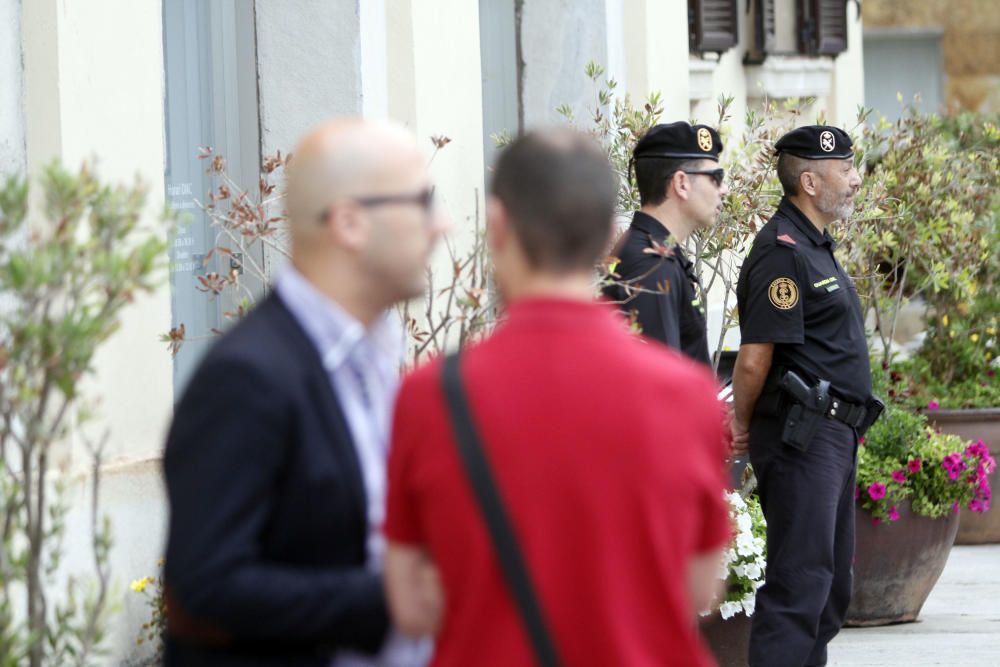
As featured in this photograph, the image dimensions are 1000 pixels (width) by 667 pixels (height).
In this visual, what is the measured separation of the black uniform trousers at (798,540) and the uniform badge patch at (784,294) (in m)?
0.38

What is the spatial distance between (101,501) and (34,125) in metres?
1.07

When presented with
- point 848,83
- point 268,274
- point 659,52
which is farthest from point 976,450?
point 848,83

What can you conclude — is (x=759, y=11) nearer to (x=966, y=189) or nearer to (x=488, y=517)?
(x=966, y=189)

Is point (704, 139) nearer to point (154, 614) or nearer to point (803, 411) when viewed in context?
point (803, 411)

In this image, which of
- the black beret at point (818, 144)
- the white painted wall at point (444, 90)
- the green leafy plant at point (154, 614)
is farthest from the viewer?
the white painted wall at point (444, 90)

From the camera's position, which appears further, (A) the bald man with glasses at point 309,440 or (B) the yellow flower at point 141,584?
(B) the yellow flower at point 141,584

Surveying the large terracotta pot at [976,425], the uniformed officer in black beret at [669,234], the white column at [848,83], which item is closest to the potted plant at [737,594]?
the uniformed officer in black beret at [669,234]

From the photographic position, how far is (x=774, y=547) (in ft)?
18.8

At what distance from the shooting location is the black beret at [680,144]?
530 centimetres

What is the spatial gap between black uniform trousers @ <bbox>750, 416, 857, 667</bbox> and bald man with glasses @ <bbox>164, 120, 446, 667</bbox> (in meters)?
3.41

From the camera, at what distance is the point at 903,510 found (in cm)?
737

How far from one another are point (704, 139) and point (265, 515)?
A: 3.36 m

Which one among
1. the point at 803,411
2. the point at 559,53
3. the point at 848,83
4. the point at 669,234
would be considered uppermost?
the point at 848,83

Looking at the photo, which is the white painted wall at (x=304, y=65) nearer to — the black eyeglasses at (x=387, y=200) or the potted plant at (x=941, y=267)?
the potted plant at (x=941, y=267)
